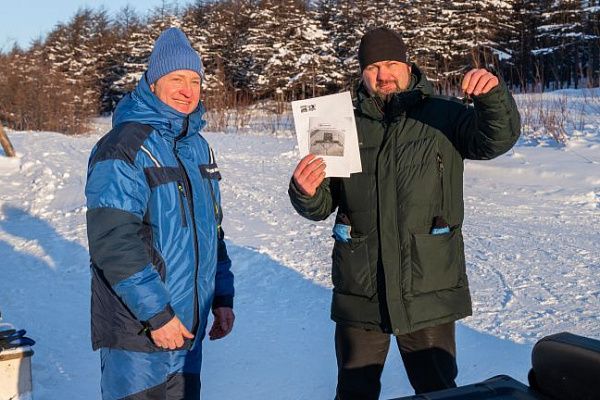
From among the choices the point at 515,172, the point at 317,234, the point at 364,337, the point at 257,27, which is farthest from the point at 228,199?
the point at 257,27

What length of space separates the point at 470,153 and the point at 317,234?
544cm

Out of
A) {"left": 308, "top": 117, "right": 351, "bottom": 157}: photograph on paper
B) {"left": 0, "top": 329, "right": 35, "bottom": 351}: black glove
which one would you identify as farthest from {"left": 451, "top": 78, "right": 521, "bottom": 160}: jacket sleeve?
{"left": 0, "top": 329, "right": 35, "bottom": 351}: black glove

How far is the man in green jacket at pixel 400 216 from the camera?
2775 millimetres

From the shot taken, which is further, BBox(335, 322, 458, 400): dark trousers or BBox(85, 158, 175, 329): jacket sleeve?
BBox(335, 322, 458, 400): dark trousers

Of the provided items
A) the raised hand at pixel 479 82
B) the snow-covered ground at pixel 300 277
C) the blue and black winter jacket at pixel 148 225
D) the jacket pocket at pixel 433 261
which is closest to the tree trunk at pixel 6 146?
the snow-covered ground at pixel 300 277

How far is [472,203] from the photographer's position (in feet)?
31.4

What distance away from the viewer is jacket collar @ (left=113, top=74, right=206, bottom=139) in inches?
107

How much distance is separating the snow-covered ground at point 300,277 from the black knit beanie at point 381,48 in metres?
2.24

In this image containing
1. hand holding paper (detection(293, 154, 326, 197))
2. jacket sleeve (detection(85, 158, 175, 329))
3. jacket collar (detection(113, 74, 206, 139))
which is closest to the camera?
A: jacket sleeve (detection(85, 158, 175, 329))

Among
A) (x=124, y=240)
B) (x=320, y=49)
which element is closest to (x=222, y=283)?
(x=124, y=240)

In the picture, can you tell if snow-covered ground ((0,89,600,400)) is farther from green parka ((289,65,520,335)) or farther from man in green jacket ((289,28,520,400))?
green parka ((289,65,520,335))

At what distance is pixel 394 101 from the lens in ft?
9.39

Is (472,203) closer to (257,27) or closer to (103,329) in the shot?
(103,329)

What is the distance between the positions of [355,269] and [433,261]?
331 mm
